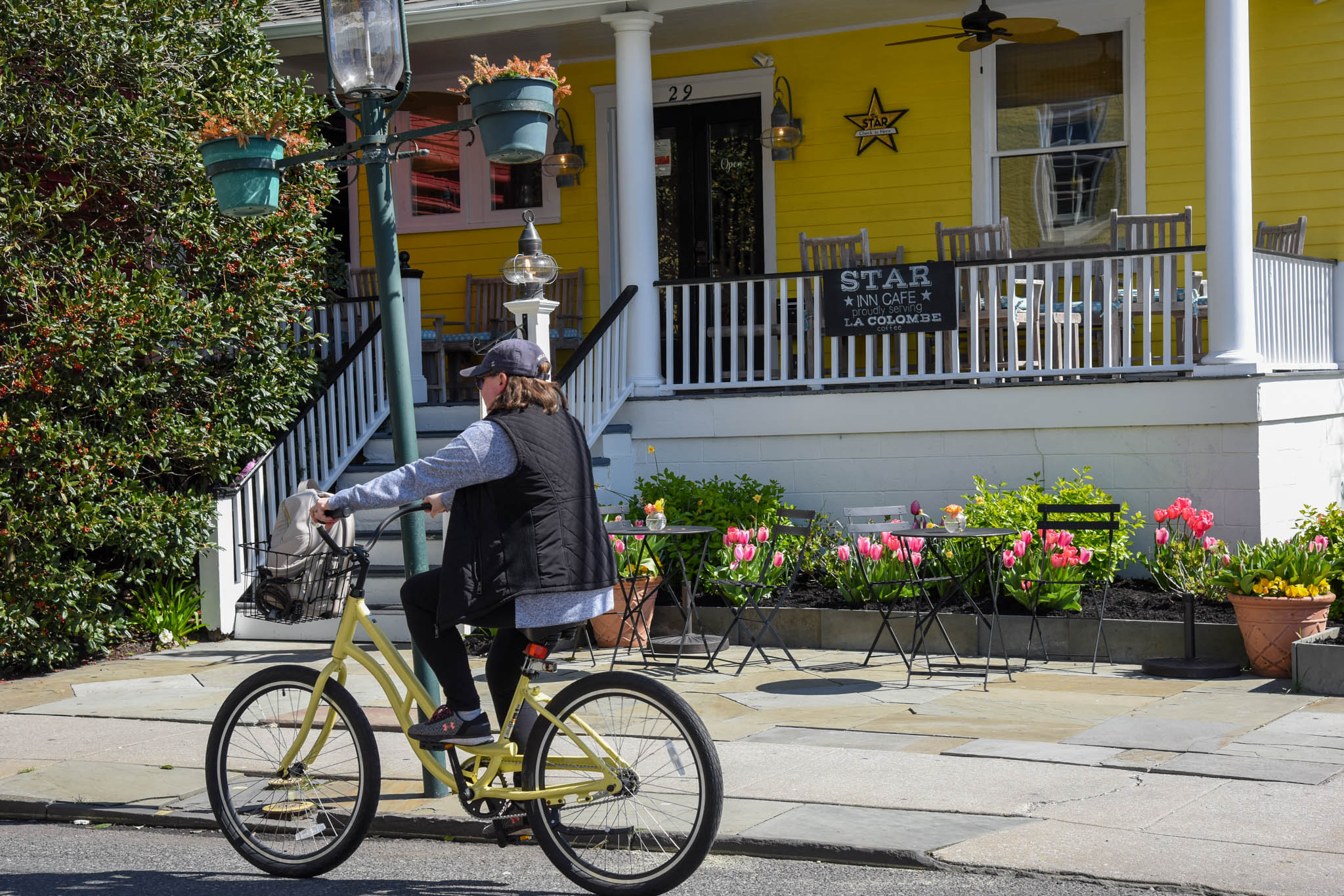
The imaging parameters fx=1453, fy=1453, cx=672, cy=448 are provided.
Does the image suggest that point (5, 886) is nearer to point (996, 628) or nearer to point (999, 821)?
point (999, 821)

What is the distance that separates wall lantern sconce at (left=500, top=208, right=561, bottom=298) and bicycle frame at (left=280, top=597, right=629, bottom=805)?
194 inches

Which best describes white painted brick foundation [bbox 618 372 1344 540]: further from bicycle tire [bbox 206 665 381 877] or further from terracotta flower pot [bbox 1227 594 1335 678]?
bicycle tire [bbox 206 665 381 877]

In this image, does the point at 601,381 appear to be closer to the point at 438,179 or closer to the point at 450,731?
the point at 438,179

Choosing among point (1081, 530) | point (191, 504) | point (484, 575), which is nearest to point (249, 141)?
point (484, 575)

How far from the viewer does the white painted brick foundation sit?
9.48m

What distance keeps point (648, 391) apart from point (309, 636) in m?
3.13

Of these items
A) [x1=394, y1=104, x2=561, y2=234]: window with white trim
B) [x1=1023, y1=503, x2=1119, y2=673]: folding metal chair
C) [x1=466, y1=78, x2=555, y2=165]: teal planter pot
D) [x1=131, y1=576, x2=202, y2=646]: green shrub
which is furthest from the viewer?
[x1=394, y1=104, x2=561, y2=234]: window with white trim

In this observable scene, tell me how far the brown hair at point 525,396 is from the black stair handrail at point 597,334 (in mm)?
5644

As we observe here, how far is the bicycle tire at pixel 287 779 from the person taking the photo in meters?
4.61

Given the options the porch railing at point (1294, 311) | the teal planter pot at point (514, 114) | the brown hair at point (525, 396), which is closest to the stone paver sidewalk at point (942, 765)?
the brown hair at point (525, 396)

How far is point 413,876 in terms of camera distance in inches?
186

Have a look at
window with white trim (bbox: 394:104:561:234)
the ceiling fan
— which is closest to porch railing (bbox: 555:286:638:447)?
window with white trim (bbox: 394:104:561:234)

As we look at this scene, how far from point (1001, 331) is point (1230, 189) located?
205 cm

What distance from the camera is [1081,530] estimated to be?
890 centimetres
